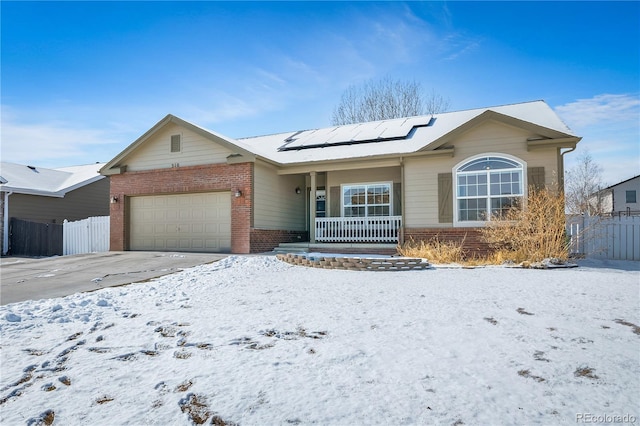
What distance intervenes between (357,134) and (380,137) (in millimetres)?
1497

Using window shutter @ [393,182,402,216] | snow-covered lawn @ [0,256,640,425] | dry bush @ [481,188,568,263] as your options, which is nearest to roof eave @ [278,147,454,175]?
window shutter @ [393,182,402,216]

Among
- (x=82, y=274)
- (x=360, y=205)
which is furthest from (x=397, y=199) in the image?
(x=82, y=274)

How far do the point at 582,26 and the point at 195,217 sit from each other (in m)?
14.3

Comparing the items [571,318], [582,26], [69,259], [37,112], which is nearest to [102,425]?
[571,318]

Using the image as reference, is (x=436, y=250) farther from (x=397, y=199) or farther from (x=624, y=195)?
(x=624, y=195)

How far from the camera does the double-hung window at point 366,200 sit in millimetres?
14773

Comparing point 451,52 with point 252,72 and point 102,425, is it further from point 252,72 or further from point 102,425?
point 102,425

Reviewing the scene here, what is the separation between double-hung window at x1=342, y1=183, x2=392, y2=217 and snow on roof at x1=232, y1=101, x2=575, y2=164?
154cm

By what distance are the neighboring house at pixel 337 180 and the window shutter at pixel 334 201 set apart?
4 centimetres

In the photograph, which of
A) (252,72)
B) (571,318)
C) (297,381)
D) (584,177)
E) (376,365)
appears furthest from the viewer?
(584,177)

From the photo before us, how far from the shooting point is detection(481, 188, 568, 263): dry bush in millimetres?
9703

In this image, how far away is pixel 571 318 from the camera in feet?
15.5

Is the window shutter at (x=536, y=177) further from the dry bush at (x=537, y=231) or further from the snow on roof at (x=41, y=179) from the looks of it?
the snow on roof at (x=41, y=179)

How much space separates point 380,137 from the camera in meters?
15.2
